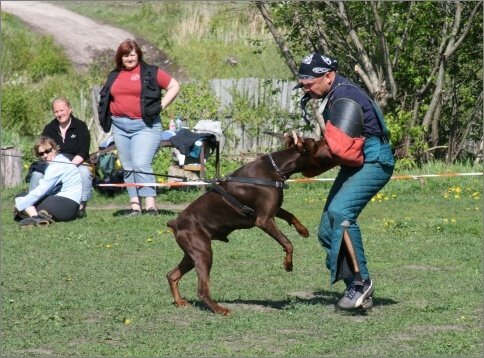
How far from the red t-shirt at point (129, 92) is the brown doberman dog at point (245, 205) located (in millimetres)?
4717

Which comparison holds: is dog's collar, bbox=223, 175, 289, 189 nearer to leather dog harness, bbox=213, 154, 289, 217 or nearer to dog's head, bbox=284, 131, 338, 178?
leather dog harness, bbox=213, 154, 289, 217

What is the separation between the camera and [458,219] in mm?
12273

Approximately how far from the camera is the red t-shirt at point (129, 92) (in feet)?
40.0

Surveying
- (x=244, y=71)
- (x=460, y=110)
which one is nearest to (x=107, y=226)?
(x=460, y=110)

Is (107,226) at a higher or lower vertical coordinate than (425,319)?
lower

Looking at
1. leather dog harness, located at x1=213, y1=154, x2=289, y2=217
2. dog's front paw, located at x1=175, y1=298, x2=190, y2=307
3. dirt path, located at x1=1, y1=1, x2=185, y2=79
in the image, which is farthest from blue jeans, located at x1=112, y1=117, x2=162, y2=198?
dirt path, located at x1=1, y1=1, x2=185, y2=79

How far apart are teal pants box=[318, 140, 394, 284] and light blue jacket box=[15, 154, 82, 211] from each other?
534 centimetres

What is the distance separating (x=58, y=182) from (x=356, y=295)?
584cm

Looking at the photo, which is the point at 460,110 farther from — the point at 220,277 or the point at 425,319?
the point at 425,319

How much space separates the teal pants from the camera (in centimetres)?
740

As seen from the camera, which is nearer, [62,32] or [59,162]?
[59,162]

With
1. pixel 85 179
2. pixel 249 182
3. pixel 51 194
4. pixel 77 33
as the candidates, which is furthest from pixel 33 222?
pixel 77 33

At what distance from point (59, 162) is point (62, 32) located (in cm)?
1978

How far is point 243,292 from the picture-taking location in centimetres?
837
